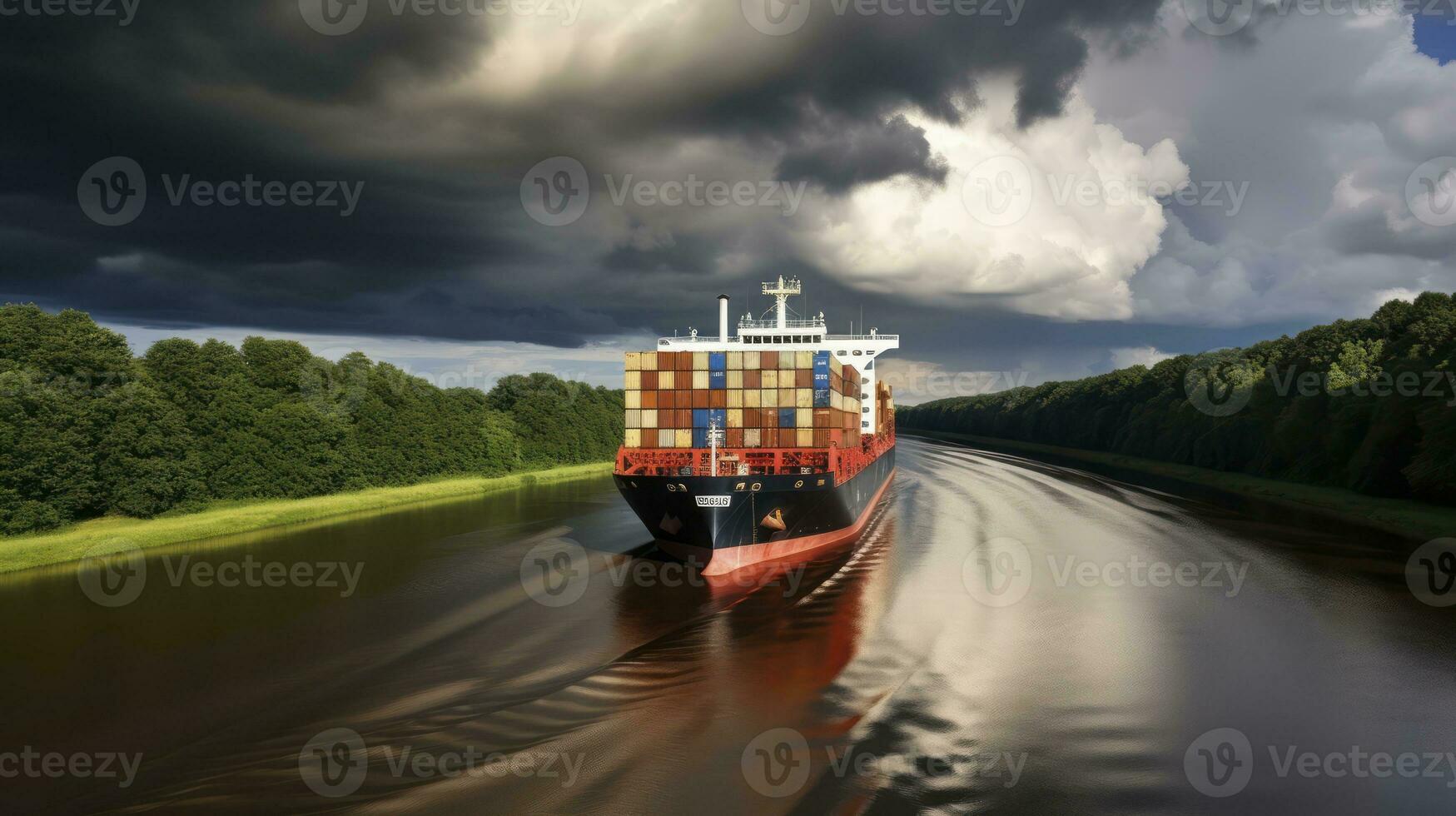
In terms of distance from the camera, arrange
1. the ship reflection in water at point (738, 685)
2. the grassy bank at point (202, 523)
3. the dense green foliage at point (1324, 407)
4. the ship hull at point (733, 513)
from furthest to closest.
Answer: the dense green foliage at point (1324, 407) < the grassy bank at point (202, 523) < the ship hull at point (733, 513) < the ship reflection in water at point (738, 685)

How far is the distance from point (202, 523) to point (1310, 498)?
82351mm

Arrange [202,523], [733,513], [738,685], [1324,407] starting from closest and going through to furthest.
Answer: [738,685] < [733,513] < [202,523] < [1324,407]

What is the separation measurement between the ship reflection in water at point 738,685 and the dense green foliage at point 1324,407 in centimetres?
2108

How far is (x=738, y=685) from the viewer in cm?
1878

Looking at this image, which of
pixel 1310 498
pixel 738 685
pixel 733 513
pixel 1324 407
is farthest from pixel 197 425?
pixel 1324 407

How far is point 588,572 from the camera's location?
33094mm

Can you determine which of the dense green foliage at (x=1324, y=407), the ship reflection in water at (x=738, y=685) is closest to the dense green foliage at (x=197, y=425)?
the ship reflection in water at (x=738, y=685)

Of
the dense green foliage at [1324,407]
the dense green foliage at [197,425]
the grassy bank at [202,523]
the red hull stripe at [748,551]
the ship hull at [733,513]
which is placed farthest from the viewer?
the dense green foliage at [1324,407]

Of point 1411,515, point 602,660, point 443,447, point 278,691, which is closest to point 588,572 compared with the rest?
point 602,660

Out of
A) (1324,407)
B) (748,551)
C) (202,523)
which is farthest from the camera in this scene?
(1324,407)

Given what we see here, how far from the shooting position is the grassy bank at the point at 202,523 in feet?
113

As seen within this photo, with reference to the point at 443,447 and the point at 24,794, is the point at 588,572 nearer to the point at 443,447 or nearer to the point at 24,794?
the point at 24,794

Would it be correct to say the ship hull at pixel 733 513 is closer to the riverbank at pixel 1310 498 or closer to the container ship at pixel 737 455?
the container ship at pixel 737 455

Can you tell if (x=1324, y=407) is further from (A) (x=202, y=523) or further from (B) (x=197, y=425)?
(B) (x=197, y=425)
